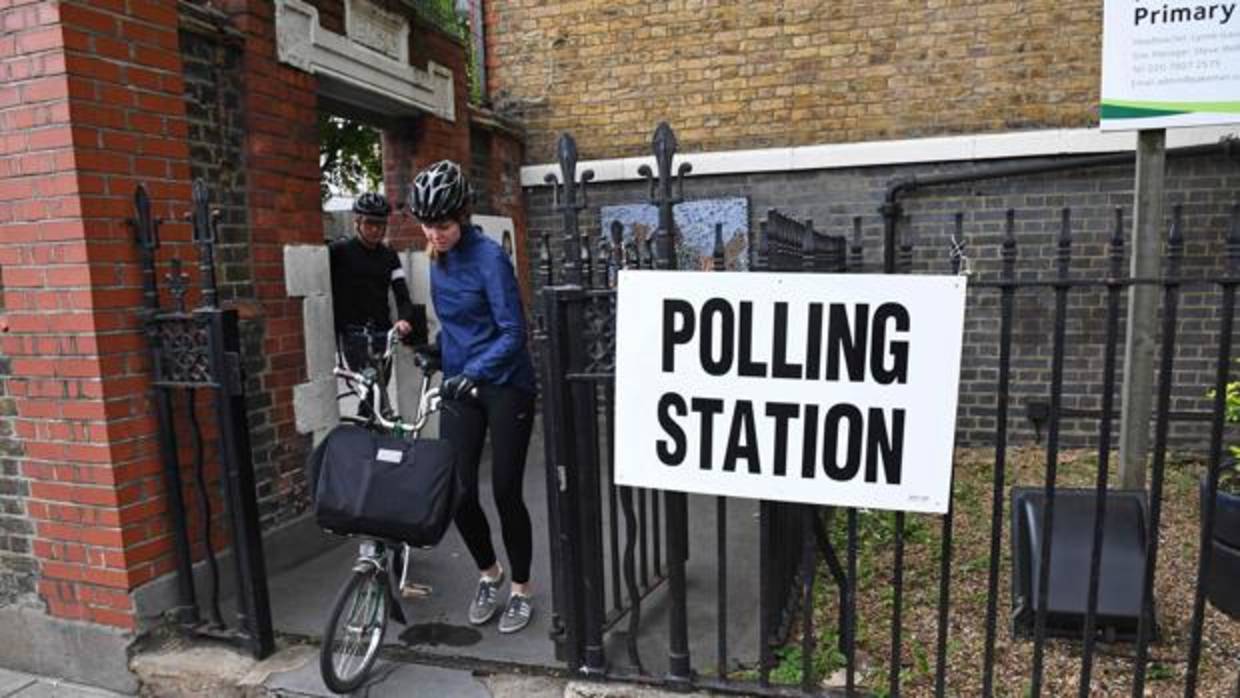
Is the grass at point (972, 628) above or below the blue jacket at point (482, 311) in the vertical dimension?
below

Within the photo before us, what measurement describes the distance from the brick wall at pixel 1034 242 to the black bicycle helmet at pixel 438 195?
3973 millimetres

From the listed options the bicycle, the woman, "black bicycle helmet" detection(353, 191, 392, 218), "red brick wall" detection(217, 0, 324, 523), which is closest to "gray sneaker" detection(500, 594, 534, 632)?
the woman

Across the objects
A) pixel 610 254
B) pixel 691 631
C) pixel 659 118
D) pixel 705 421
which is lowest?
pixel 691 631

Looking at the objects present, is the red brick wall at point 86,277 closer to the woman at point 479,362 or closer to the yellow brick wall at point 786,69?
the woman at point 479,362

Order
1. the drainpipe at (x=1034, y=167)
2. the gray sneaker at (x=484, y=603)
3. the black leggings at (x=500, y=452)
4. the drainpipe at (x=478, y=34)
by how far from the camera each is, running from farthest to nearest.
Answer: the drainpipe at (x=478, y=34) < the drainpipe at (x=1034, y=167) < the gray sneaker at (x=484, y=603) < the black leggings at (x=500, y=452)

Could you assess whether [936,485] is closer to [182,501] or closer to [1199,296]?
[182,501]

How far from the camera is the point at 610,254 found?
3232mm

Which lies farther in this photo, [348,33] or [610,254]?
[348,33]

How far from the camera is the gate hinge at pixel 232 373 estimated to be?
2.98 m

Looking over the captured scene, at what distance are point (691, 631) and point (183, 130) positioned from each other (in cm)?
298

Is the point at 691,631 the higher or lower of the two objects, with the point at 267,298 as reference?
lower

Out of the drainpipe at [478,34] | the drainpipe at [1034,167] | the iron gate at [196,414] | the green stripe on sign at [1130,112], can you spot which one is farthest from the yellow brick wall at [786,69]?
the iron gate at [196,414]

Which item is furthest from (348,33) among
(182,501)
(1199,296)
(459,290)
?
(1199,296)

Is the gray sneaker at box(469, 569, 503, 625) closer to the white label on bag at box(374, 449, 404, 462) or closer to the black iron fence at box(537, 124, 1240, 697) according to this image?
the black iron fence at box(537, 124, 1240, 697)
